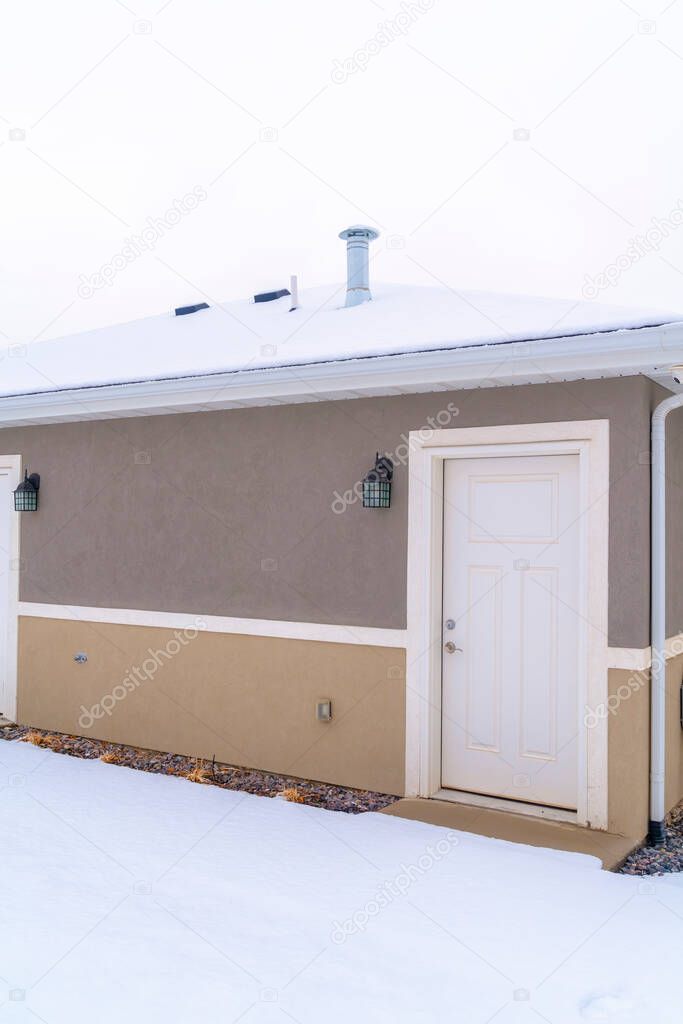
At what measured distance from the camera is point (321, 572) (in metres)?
6.16

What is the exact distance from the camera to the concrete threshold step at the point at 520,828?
186 inches

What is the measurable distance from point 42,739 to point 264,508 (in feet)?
9.97

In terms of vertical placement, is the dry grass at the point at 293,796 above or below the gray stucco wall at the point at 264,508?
below

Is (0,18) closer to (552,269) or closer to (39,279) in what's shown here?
(39,279)

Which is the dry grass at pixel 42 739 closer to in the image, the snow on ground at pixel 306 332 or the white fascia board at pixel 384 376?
the white fascia board at pixel 384 376

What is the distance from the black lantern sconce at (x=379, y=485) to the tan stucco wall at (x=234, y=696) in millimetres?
1027

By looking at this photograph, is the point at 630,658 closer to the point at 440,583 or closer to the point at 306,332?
the point at 440,583

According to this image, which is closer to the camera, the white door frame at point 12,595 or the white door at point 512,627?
the white door at point 512,627

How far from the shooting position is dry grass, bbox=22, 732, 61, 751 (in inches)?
286

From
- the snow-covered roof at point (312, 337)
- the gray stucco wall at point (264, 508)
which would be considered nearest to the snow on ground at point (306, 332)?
the snow-covered roof at point (312, 337)

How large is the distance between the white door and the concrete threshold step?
25 cm

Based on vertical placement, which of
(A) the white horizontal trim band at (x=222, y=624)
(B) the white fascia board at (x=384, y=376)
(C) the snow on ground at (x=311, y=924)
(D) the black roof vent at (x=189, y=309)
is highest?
(D) the black roof vent at (x=189, y=309)

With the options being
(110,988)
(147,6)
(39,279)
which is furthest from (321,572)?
(39,279)

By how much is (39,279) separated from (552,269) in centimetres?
1337
